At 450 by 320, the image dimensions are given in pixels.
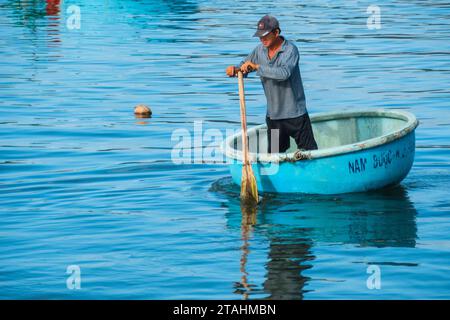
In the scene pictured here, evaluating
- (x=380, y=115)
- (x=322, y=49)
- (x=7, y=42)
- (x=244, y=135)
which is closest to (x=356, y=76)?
(x=322, y=49)

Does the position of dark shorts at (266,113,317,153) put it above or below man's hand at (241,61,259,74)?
below

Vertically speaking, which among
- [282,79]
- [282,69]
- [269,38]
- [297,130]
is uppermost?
[269,38]

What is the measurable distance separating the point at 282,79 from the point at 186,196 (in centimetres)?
246

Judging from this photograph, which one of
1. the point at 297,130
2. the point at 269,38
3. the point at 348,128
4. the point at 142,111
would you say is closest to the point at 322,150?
the point at 297,130

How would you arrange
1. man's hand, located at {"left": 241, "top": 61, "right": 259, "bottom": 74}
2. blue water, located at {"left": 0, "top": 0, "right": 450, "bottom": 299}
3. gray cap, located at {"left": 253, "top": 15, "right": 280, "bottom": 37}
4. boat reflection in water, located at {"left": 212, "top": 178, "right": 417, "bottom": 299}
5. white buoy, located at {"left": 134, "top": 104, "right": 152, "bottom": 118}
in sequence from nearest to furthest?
1. boat reflection in water, located at {"left": 212, "top": 178, "right": 417, "bottom": 299}
2. blue water, located at {"left": 0, "top": 0, "right": 450, "bottom": 299}
3. gray cap, located at {"left": 253, "top": 15, "right": 280, "bottom": 37}
4. man's hand, located at {"left": 241, "top": 61, "right": 259, "bottom": 74}
5. white buoy, located at {"left": 134, "top": 104, "right": 152, "bottom": 118}

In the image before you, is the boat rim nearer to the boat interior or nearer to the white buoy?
the boat interior

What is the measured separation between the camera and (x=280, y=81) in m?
13.8

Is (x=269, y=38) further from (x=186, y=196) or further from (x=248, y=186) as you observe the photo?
(x=186, y=196)

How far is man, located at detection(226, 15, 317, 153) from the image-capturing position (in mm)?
13453

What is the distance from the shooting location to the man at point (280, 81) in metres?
13.5

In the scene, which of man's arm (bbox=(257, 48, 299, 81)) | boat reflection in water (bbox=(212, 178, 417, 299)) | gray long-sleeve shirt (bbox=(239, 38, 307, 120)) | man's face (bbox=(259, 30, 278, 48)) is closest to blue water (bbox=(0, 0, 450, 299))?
boat reflection in water (bbox=(212, 178, 417, 299))

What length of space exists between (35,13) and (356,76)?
2631 centimetres

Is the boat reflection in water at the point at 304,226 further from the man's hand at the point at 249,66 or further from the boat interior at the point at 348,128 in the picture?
the man's hand at the point at 249,66
